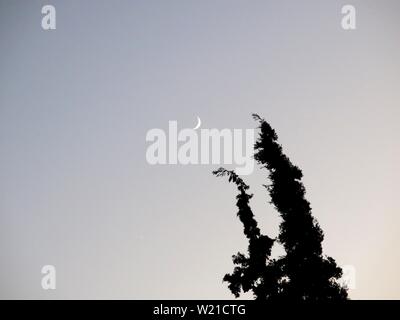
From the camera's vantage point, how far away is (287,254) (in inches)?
1373

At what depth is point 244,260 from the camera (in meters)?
34.4

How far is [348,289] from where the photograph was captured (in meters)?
35.1

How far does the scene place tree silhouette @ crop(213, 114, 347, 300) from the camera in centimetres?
3412

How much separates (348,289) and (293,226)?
517 cm

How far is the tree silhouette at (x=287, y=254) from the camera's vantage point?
34.1 m
